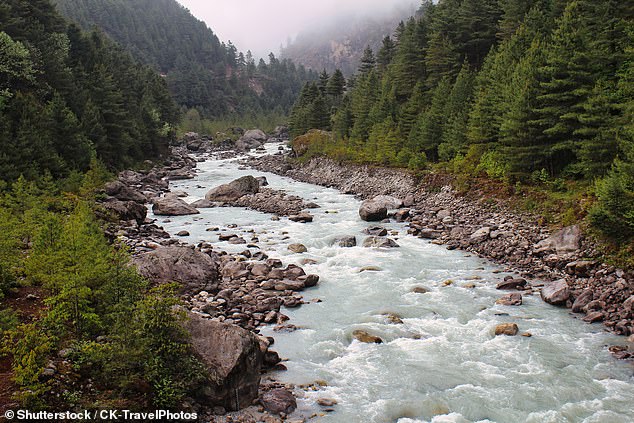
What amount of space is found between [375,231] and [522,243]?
9405 millimetres

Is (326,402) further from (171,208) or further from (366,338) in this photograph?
(171,208)

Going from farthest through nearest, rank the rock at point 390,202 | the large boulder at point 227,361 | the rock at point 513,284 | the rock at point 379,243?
the rock at point 390,202, the rock at point 379,243, the rock at point 513,284, the large boulder at point 227,361

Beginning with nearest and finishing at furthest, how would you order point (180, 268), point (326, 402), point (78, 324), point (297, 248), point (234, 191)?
point (78, 324)
point (326, 402)
point (180, 268)
point (297, 248)
point (234, 191)

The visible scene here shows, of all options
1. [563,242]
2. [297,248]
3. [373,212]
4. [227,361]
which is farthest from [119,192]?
[563,242]

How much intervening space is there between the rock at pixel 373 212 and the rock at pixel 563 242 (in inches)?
501

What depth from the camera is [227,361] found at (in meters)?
10.7

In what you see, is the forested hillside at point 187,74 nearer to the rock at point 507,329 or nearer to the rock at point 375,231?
the rock at point 375,231

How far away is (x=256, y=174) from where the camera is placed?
6191cm

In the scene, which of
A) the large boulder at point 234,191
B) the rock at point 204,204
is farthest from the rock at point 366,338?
the large boulder at point 234,191

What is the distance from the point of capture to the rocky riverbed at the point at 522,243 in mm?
16516

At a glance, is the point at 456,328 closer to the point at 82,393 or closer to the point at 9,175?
the point at 82,393

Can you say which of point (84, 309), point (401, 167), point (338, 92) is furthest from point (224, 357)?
point (338, 92)

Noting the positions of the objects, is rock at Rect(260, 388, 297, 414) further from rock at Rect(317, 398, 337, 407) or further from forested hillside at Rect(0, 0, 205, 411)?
forested hillside at Rect(0, 0, 205, 411)

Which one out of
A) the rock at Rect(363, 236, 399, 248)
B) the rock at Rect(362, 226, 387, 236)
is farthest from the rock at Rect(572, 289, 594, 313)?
the rock at Rect(362, 226, 387, 236)
